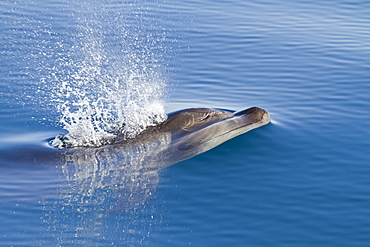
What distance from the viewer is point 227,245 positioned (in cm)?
955

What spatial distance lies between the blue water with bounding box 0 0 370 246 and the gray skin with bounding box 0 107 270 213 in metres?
0.14

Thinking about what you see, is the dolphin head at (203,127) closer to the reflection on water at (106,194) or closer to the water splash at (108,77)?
the reflection on water at (106,194)

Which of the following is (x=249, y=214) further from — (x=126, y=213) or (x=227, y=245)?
(x=126, y=213)

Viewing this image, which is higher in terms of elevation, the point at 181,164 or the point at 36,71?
the point at 36,71

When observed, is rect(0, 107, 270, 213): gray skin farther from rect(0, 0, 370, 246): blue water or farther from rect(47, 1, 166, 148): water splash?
rect(47, 1, 166, 148): water splash

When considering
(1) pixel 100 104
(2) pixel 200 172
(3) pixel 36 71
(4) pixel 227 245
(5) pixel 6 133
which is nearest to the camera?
(4) pixel 227 245

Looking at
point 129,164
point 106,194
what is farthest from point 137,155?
point 106,194

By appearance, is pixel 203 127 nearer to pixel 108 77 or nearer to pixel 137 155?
pixel 137 155

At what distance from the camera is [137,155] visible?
12.4 meters

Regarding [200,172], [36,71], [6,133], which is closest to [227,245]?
[200,172]

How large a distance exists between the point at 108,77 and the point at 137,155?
5.55 metres

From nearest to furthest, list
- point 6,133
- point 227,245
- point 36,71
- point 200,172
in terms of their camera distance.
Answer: point 227,245
point 200,172
point 6,133
point 36,71

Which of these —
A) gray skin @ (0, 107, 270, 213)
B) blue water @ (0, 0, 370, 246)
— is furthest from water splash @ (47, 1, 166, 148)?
gray skin @ (0, 107, 270, 213)

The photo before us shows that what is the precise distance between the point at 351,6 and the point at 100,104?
14.6 metres
